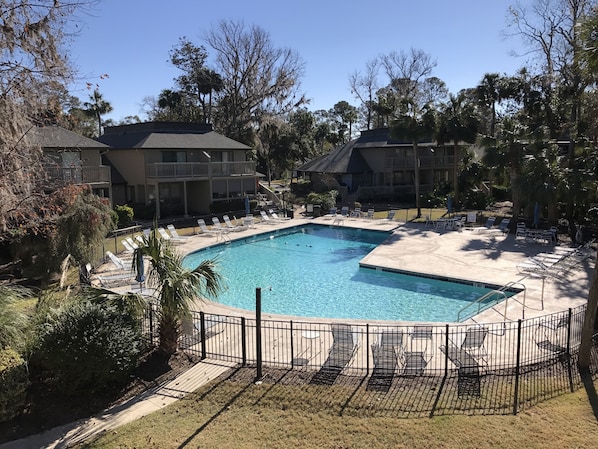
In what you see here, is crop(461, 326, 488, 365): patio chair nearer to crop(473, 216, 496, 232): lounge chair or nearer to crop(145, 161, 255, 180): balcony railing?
crop(473, 216, 496, 232): lounge chair

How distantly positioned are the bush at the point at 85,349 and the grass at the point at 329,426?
149cm

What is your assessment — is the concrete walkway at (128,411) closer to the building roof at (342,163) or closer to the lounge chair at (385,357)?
the lounge chair at (385,357)

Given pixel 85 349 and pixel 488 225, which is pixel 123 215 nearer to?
pixel 85 349

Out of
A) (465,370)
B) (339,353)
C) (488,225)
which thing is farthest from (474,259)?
(339,353)

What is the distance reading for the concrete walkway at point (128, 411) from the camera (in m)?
7.86

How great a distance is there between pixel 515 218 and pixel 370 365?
2125 centimetres

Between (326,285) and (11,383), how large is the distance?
12.6m

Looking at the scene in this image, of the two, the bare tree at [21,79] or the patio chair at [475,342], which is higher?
the bare tree at [21,79]

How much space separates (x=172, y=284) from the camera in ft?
33.2

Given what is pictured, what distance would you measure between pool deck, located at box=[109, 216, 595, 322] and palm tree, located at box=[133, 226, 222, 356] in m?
3.42

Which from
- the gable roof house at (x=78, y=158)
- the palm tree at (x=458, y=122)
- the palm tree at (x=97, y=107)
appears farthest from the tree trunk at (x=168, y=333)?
the palm tree at (x=97, y=107)

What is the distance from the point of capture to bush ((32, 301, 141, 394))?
29.6 ft

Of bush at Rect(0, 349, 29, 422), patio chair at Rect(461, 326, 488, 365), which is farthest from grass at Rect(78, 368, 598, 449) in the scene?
patio chair at Rect(461, 326, 488, 365)

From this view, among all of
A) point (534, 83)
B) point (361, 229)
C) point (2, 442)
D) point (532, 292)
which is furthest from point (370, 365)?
point (534, 83)
